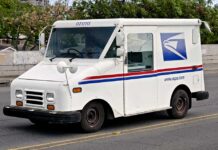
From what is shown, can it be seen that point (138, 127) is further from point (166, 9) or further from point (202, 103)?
point (166, 9)

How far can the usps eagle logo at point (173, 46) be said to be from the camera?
11.6 meters

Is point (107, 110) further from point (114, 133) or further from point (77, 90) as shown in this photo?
point (77, 90)

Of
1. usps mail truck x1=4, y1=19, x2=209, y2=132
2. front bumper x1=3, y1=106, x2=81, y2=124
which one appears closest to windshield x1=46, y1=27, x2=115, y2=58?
usps mail truck x1=4, y1=19, x2=209, y2=132

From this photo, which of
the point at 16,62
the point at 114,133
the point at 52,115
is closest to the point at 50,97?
the point at 52,115

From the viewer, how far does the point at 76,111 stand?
388 inches

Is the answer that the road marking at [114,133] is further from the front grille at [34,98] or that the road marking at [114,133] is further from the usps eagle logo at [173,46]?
the usps eagle logo at [173,46]

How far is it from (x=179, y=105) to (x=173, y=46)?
139 centimetres

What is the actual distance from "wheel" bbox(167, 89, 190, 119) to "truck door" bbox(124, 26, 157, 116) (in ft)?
2.43

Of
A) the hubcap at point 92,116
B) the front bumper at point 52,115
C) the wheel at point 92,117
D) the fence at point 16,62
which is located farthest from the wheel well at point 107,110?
the fence at point 16,62

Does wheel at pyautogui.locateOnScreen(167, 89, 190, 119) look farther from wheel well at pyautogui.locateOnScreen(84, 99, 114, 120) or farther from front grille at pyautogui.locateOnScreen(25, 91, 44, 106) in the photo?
front grille at pyautogui.locateOnScreen(25, 91, 44, 106)

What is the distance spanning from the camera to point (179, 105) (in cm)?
1223

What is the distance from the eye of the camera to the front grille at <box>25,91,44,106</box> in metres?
10.1

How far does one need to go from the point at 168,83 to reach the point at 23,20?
41.3 meters

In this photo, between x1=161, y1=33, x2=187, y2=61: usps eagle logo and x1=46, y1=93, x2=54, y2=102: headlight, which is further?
x1=161, y1=33, x2=187, y2=61: usps eagle logo
